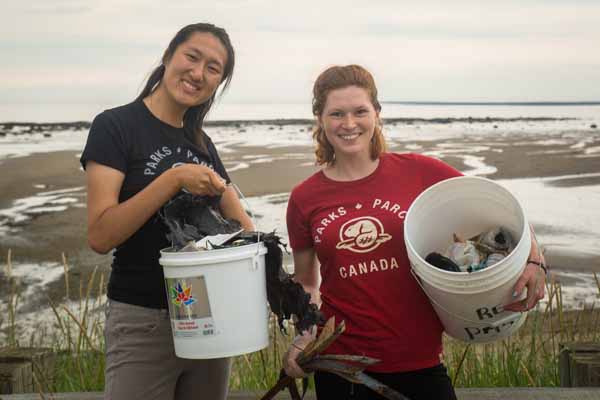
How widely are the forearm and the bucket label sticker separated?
0.19 m

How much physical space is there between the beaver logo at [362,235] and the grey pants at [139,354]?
0.63 m

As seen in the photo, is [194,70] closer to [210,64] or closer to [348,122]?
[210,64]

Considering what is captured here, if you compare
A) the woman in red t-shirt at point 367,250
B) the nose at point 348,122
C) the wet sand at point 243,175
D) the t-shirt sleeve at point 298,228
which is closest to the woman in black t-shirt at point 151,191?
the t-shirt sleeve at point 298,228

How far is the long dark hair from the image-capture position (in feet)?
8.39

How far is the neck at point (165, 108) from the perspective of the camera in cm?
249

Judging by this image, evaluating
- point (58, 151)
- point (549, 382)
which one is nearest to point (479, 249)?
point (549, 382)

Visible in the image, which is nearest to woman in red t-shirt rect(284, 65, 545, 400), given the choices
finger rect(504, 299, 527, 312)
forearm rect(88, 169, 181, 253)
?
finger rect(504, 299, 527, 312)

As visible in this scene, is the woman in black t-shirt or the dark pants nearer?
the woman in black t-shirt

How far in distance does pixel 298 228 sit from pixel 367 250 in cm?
30

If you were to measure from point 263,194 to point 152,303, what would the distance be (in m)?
10.5

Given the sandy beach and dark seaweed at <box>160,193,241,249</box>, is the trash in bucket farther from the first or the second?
the sandy beach

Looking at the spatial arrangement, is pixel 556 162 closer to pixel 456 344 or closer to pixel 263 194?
pixel 263 194

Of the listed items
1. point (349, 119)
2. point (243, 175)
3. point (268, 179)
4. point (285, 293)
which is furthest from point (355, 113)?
point (243, 175)

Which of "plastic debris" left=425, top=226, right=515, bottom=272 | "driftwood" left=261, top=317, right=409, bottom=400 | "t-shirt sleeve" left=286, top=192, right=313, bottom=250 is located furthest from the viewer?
"t-shirt sleeve" left=286, top=192, right=313, bottom=250
